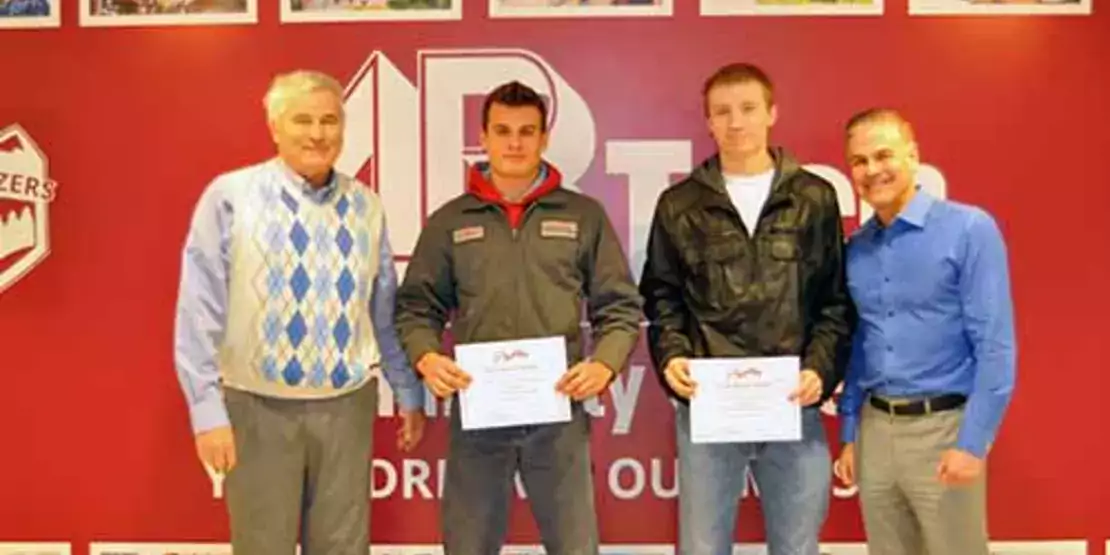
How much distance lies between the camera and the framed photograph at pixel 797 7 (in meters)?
3.69

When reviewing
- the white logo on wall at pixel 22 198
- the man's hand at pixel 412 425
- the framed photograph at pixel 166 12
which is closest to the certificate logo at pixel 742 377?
the man's hand at pixel 412 425

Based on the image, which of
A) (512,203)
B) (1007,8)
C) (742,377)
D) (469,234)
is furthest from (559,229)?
(1007,8)

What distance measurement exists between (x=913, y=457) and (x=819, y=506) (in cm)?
30

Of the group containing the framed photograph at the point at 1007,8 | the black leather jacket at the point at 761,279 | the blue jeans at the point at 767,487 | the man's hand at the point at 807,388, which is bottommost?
the blue jeans at the point at 767,487

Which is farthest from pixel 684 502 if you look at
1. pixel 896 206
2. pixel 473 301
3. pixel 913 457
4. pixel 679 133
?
pixel 679 133

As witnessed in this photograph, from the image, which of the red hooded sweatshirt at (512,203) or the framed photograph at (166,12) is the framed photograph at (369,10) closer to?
the framed photograph at (166,12)

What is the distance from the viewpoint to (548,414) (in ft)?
9.87

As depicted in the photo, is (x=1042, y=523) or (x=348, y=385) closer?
(x=348, y=385)

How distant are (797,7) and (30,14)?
265 centimetres

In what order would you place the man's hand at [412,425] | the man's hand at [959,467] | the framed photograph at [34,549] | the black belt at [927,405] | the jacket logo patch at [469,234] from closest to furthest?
the man's hand at [959,467]
the black belt at [927,405]
the jacket logo patch at [469,234]
the man's hand at [412,425]
the framed photograph at [34,549]

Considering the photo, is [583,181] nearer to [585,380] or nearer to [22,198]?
[585,380]

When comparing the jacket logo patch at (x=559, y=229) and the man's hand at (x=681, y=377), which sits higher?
the jacket logo patch at (x=559, y=229)

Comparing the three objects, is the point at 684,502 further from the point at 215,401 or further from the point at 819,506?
the point at 215,401

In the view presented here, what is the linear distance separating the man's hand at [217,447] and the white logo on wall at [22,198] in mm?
1349
